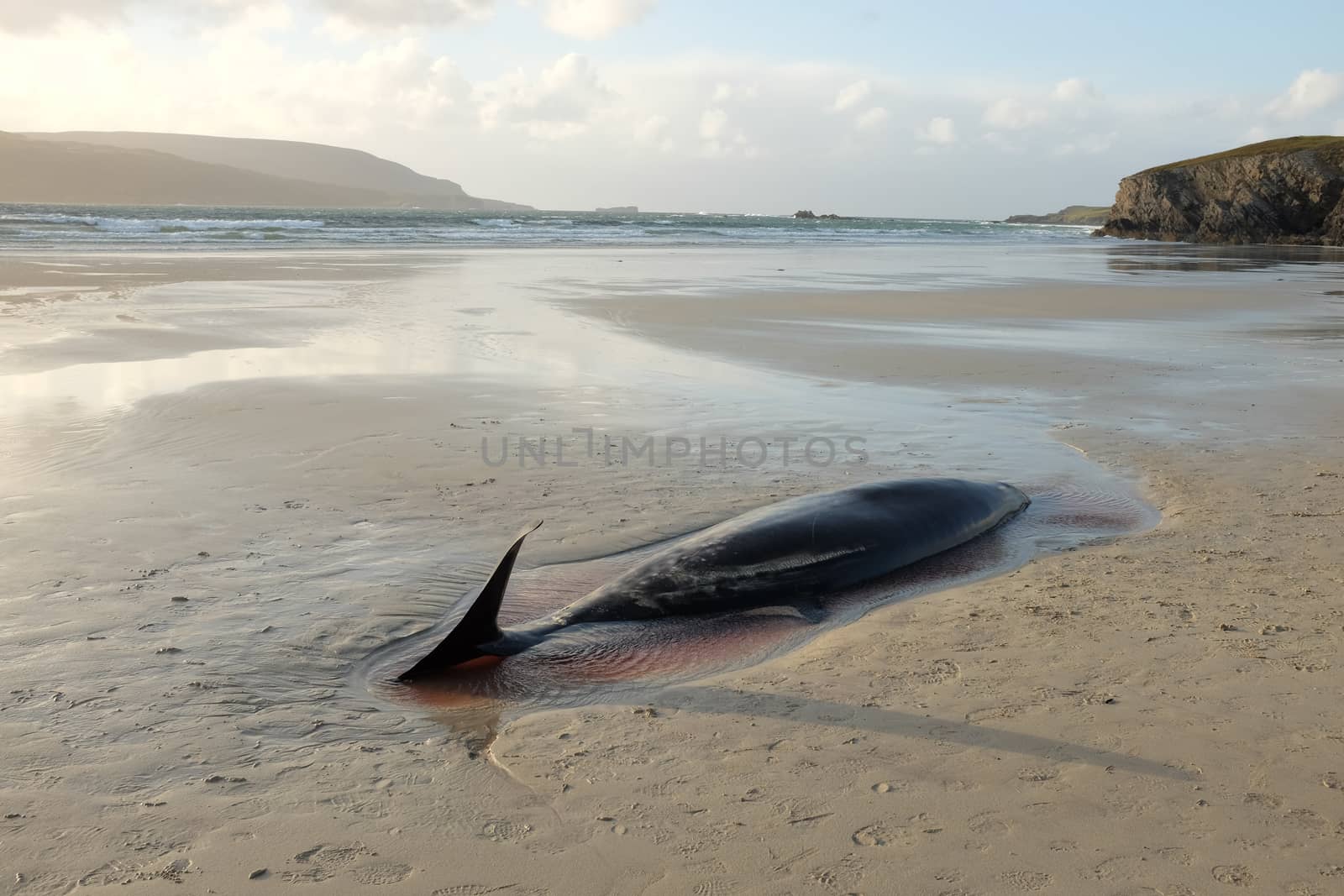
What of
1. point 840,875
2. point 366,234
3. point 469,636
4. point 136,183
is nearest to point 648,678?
point 469,636

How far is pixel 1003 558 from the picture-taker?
5.16 metres

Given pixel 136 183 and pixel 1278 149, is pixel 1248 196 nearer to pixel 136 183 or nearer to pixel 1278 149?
pixel 1278 149

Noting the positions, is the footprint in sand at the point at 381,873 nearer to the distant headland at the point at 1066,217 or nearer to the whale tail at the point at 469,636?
the whale tail at the point at 469,636

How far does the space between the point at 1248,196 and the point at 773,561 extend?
2227 inches

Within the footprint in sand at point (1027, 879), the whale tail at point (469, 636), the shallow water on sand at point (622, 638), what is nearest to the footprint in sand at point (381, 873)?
the shallow water on sand at point (622, 638)

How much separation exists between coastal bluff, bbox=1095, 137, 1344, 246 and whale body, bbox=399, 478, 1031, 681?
50469 mm

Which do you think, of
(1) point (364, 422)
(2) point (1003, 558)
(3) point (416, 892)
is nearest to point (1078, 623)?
(2) point (1003, 558)

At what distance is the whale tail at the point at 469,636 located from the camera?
3.66m

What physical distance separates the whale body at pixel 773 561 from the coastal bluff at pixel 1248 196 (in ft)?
166

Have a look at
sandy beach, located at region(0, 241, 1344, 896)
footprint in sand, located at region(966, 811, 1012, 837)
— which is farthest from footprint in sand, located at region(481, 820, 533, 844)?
footprint in sand, located at region(966, 811, 1012, 837)

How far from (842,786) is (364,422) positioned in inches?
226

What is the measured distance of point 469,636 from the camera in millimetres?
3730

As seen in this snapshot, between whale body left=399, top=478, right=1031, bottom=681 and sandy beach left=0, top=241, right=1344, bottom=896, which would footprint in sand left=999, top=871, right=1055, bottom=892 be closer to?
sandy beach left=0, top=241, right=1344, bottom=896

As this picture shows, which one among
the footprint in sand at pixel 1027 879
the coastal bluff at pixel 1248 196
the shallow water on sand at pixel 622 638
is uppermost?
the coastal bluff at pixel 1248 196
